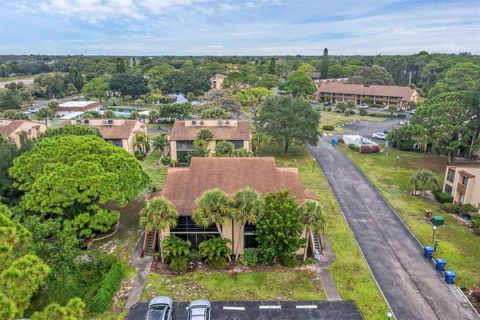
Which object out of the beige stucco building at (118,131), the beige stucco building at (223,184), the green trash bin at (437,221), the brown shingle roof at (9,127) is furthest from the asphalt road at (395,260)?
the brown shingle roof at (9,127)

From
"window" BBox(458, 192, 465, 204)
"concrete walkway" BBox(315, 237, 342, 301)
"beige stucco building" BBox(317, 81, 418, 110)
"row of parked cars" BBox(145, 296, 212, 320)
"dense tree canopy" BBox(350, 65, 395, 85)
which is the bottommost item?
"concrete walkway" BBox(315, 237, 342, 301)

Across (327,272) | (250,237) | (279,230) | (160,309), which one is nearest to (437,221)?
(327,272)

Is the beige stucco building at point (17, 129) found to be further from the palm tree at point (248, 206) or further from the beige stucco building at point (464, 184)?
the beige stucco building at point (464, 184)

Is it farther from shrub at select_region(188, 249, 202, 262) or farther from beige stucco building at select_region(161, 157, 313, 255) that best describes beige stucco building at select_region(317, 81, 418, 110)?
shrub at select_region(188, 249, 202, 262)

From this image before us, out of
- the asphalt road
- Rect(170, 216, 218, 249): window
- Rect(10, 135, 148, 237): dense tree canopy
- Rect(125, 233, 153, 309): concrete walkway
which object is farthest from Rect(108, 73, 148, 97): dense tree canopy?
Rect(170, 216, 218, 249): window

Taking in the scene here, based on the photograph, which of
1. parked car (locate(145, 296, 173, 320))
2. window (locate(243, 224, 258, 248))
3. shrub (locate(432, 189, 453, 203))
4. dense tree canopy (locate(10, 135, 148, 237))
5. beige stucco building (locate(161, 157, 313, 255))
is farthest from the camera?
shrub (locate(432, 189, 453, 203))

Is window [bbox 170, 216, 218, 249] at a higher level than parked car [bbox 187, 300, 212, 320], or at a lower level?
higher

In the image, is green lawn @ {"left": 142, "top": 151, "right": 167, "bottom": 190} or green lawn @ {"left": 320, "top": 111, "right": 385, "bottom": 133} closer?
green lawn @ {"left": 142, "top": 151, "right": 167, "bottom": 190}

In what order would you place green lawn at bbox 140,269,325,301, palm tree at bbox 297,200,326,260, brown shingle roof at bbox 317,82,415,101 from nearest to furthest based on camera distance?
green lawn at bbox 140,269,325,301
palm tree at bbox 297,200,326,260
brown shingle roof at bbox 317,82,415,101
